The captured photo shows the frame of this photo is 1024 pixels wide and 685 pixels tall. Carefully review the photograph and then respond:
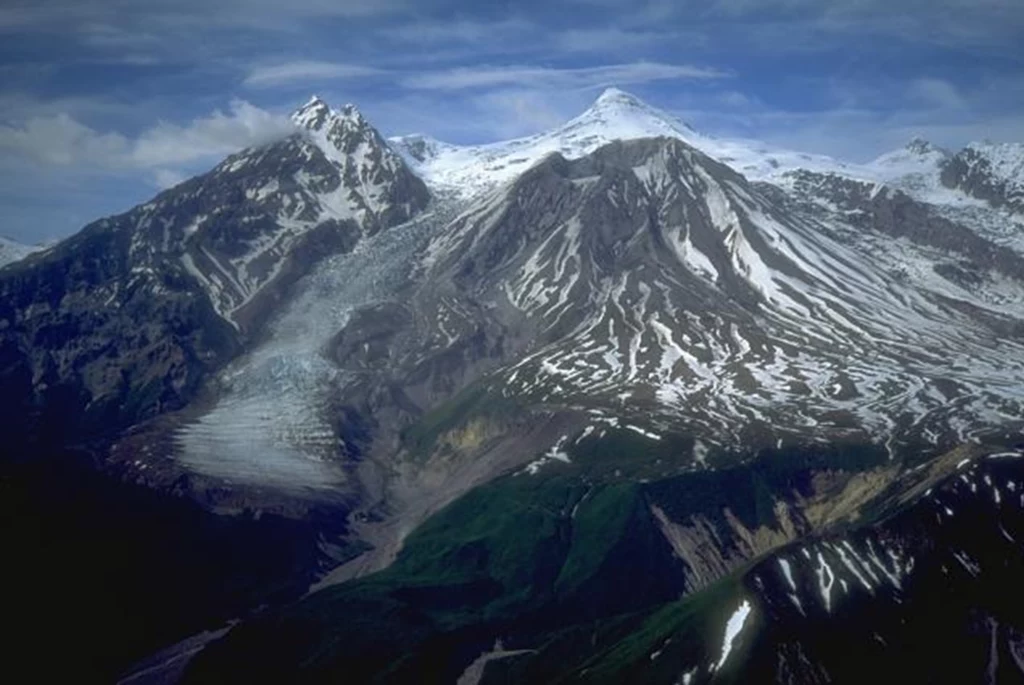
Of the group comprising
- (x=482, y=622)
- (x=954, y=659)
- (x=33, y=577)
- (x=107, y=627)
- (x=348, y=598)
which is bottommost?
(x=954, y=659)

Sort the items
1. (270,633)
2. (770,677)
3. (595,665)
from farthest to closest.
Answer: (270,633)
(595,665)
(770,677)

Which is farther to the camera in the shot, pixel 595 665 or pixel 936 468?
pixel 936 468

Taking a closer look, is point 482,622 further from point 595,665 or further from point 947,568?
point 947,568

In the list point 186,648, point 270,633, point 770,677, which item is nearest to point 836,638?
point 770,677

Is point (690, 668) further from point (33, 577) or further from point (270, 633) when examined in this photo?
point (33, 577)

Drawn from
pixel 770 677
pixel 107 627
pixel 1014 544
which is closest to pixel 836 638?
pixel 770 677

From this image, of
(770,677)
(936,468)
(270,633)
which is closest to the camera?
(770,677)

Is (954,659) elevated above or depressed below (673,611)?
below

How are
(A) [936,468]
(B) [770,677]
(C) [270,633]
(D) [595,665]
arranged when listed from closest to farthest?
(B) [770,677]
(D) [595,665]
(C) [270,633]
(A) [936,468]

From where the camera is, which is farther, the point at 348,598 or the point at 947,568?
the point at 348,598
